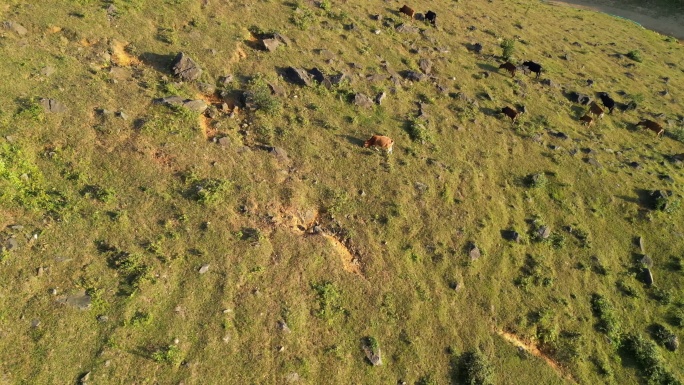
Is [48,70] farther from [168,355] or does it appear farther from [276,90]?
[168,355]

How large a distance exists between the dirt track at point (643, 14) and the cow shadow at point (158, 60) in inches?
1931

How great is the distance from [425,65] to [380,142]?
10425mm

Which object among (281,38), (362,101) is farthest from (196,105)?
(362,101)

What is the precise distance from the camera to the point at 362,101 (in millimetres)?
24391

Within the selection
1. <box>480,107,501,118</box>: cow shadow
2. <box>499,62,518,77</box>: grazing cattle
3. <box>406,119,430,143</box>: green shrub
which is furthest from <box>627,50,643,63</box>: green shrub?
<box>406,119,430,143</box>: green shrub

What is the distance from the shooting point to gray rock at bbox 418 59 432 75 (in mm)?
28825

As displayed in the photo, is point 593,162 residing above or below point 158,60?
below

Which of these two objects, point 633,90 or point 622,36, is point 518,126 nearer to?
point 633,90

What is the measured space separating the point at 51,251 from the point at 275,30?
748 inches

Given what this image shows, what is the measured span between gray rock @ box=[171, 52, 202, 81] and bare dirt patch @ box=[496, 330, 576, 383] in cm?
1938

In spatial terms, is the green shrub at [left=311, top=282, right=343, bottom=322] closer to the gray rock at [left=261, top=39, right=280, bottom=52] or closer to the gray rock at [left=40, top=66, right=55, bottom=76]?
the gray rock at [left=261, top=39, right=280, bottom=52]

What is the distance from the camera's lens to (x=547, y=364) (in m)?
16.2

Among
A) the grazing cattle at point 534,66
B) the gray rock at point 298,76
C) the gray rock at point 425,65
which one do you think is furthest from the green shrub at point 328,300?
the grazing cattle at point 534,66

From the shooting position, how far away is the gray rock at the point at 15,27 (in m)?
21.1
